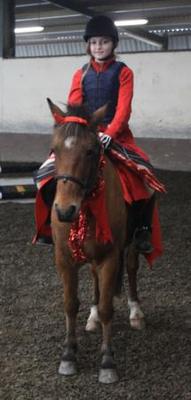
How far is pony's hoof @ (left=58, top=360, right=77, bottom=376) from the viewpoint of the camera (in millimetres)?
2830

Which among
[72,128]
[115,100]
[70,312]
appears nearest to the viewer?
[72,128]

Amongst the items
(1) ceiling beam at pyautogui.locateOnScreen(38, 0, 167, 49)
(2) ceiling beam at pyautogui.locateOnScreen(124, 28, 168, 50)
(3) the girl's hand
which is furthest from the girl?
(2) ceiling beam at pyautogui.locateOnScreen(124, 28, 168, 50)

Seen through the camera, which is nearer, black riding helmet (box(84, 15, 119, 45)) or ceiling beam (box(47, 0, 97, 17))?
black riding helmet (box(84, 15, 119, 45))

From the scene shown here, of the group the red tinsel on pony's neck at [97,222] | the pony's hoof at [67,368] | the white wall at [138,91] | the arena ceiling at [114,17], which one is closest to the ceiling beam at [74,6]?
the arena ceiling at [114,17]

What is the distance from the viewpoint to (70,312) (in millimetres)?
2971

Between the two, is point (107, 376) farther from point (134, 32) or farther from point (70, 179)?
point (134, 32)

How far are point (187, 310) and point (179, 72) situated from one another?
547 centimetres

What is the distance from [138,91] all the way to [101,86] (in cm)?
580

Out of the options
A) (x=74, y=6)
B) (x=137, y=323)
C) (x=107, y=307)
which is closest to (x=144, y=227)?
(x=137, y=323)

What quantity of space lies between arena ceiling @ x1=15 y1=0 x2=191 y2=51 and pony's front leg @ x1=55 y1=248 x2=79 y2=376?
458 inches

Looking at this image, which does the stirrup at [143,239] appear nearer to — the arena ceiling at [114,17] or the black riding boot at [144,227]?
the black riding boot at [144,227]

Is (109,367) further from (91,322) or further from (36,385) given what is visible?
(91,322)

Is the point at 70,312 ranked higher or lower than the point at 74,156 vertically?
lower

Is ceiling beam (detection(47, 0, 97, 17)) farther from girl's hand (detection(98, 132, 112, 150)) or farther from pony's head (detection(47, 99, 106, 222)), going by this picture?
pony's head (detection(47, 99, 106, 222))
